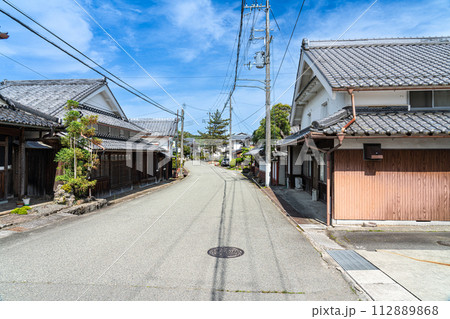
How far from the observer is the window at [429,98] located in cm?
954

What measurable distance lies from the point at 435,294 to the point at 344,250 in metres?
2.37

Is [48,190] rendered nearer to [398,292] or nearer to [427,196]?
[398,292]

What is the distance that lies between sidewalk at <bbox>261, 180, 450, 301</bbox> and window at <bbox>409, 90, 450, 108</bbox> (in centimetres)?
411

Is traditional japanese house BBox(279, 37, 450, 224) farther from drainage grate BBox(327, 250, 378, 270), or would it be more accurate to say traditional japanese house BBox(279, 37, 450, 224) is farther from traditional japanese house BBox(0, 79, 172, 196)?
traditional japanese house BBox(0, 79, 172, 196)

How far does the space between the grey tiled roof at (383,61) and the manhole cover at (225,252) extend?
6.10m

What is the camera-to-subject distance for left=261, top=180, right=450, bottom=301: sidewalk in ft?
15.0

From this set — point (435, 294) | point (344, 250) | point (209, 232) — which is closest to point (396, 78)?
point (344, 250)

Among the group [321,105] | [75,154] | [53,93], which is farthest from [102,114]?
[321,105]

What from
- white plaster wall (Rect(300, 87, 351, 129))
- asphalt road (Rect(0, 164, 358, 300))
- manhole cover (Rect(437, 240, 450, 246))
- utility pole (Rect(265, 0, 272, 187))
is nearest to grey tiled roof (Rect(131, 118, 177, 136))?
utility pole (Rect(265, 0, 272, 187))

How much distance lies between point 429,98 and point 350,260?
7027mm

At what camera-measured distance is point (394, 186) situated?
8.81 m

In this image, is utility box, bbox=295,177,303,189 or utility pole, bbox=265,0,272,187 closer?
utility box, bbox=295,177,303,189

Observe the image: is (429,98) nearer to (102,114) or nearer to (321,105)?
(321,105)

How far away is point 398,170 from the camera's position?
882 cm
